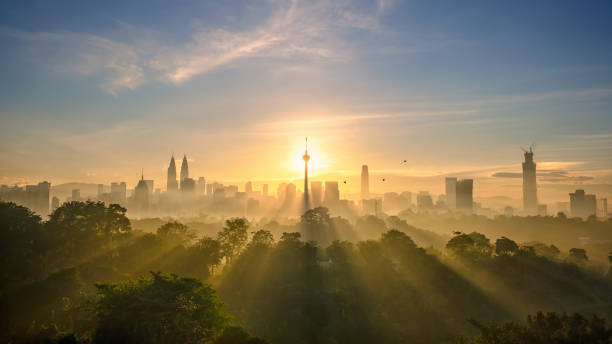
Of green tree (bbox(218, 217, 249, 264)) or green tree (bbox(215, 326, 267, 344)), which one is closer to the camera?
green tree (bbox(215, 326, 267, 344))

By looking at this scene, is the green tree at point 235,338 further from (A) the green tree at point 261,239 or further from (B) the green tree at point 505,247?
(B) the green tree at point 505,247

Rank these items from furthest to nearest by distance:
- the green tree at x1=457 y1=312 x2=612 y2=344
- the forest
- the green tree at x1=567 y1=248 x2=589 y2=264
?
the green tree at x1=567 y1=248 x2=589 y2=264
the forest
the green tree at x1=457 y1=312 x2=612 y2=344

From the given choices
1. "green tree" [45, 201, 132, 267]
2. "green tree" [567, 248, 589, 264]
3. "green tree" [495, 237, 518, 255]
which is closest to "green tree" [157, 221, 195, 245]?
"green tree" [45, 201, 132, 267]

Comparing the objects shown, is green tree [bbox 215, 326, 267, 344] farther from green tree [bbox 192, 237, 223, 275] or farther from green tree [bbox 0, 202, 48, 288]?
green tree [bbox 192, 237, 223, 275]

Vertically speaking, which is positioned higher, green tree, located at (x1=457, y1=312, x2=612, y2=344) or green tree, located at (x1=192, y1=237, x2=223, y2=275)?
green tree, located at (x1=457, y1=312, x2=612, y2=344)

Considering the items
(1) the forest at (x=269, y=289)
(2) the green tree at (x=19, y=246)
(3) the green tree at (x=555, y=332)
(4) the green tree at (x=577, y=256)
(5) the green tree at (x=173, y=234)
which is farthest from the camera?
(4) the green tree at (x=577, y=256)

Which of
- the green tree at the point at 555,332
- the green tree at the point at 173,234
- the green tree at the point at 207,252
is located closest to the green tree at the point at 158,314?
the green tree at the point at 555,332
